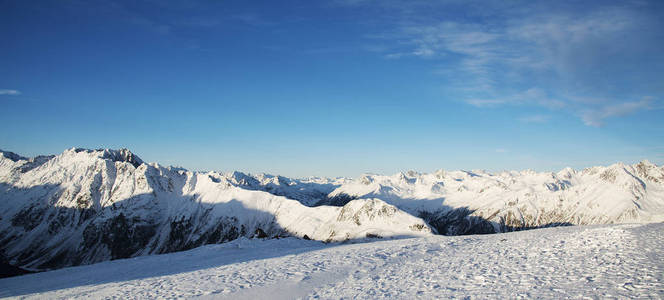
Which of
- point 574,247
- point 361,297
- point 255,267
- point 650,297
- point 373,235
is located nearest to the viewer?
point 650,297

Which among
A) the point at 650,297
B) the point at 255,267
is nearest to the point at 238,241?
the point at 255,267

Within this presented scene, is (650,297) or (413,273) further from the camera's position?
(413,273)

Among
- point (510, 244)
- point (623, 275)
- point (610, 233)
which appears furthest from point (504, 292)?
point (610, 233)

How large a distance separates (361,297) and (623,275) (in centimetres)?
1161

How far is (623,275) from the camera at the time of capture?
14219 mm

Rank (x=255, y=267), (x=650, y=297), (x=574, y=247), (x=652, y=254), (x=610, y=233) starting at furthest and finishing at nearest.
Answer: (x=255, y=267) < (x=610, y=233) < (x=574, y=247) < (x=652, y=254) < (x=650, y=297)

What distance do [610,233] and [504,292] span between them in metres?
16.2

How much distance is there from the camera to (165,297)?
1822 centimetres

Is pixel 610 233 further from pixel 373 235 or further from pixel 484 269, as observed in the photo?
pixel 373 235

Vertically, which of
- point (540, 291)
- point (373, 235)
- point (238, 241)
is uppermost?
point (540, 291)

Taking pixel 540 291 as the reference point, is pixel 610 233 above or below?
above

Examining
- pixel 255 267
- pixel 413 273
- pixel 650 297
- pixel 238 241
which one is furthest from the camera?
pixel 238 241

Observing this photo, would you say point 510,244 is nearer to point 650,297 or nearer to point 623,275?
point 623,275

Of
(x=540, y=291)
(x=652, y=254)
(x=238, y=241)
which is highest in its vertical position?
(x=652, y=254)
